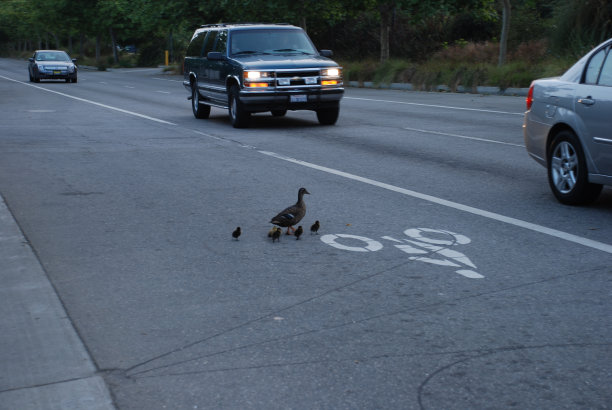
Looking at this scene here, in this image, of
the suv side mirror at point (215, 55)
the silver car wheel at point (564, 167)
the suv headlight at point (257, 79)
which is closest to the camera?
the silver car wheel at point (564, 167)

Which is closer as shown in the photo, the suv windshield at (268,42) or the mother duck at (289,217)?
the mother duck at (289,217)

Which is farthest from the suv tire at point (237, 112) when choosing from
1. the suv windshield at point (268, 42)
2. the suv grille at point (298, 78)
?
the suv windshield at point (268, 42)

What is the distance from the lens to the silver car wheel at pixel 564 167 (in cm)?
851

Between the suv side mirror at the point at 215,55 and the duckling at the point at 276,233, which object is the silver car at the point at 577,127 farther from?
the suv side mirror at the point at 215,55

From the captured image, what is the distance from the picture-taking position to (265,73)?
16422 millimetres

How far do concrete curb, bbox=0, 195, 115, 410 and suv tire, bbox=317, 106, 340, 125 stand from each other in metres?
11.6

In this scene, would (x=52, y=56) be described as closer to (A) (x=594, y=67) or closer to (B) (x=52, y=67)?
(B) (x=52, y=67)

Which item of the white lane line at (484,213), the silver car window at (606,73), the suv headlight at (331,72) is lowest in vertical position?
the white lane line at (484,213)

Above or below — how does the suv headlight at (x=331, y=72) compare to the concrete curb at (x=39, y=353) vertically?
above

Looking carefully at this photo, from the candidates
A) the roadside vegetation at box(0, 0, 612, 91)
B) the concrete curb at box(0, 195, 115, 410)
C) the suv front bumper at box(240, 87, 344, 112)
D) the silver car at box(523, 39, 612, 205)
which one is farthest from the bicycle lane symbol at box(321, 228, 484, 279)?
the roadside vegetation at box(0, 0, 612, 91)

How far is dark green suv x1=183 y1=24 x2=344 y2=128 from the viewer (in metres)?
16.5

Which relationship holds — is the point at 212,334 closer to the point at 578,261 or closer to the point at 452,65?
the point at 578,261

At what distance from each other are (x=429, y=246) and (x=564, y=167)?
8.27 ft

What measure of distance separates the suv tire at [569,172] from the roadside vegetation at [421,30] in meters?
17.2
